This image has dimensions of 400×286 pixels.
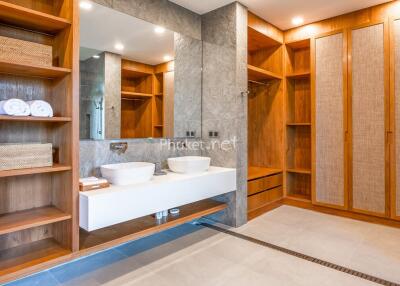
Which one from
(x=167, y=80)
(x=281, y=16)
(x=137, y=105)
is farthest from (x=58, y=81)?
(x=281, y=16)

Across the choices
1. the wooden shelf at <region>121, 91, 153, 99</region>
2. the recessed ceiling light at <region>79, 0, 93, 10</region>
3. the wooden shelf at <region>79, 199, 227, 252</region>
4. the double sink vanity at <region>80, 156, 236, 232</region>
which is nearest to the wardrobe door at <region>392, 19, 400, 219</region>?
the double sink vanity at <region>80, 156, 236, 232</region>

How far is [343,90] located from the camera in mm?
3521

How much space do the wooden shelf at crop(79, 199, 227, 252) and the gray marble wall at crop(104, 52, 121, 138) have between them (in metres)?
0.88

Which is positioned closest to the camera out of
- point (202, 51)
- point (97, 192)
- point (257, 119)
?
point (97, 192)

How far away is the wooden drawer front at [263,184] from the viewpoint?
3.58m

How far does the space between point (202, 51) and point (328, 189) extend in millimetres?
2535

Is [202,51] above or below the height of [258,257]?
above

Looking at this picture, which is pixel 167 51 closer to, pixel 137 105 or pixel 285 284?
pixel 137 105

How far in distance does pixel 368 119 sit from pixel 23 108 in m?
3.64

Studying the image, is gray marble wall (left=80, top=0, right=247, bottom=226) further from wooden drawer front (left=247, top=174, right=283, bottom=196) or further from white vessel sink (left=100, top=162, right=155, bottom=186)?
white vessel sink (left=100, top=162, right=155, bottom=186)

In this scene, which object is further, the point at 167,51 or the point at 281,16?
the point at 281,16

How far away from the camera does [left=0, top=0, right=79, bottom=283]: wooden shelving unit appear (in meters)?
1.86

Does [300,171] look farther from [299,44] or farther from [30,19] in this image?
[30,19]

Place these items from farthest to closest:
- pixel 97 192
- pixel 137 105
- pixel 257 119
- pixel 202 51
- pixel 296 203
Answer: pixel 257 119 → pixel 296 203 → pixel 202 51 → pixel 137 105 → pixel 97 192
